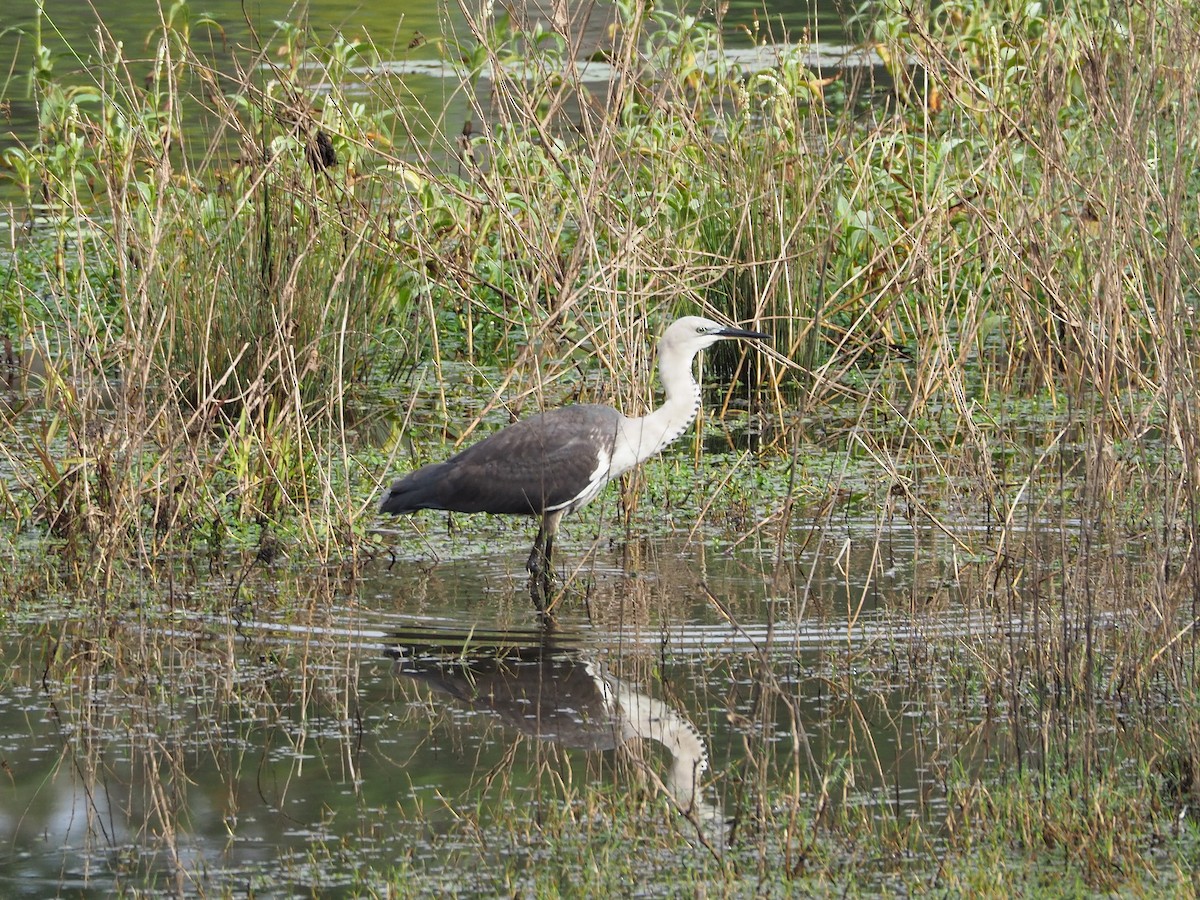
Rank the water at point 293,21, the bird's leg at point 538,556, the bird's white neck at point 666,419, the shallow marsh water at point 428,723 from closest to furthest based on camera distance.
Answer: the shallow marsh water at point 428,723, the bird's leg at point 538,556, the bird's white neck at point 666,419, the water at point 293,21

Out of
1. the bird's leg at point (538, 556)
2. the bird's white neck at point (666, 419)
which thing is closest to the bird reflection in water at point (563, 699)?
the bird's leg at point (538, 556)

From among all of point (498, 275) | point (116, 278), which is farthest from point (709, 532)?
point (116, 278)

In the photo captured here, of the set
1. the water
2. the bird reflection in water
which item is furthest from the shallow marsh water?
the water

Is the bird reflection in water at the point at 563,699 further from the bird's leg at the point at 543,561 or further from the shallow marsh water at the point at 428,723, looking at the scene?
the bird's leg at the point at 543,561

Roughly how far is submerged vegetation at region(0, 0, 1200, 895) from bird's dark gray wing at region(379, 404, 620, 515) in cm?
18

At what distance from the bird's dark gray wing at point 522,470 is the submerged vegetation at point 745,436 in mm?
182

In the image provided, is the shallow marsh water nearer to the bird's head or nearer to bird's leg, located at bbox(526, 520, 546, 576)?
bird's leg, located at bbox(526, 520, 546, 576)

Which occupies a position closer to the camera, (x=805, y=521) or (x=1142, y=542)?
(x=1142, y=542)

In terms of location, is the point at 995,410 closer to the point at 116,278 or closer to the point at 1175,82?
the point at 1175,82

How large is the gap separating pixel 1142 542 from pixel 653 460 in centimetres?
207

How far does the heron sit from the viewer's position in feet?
19.8

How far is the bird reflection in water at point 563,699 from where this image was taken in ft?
13.8

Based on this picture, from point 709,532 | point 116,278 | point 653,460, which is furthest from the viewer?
point 116,278

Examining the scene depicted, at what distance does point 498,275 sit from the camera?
8648mm
